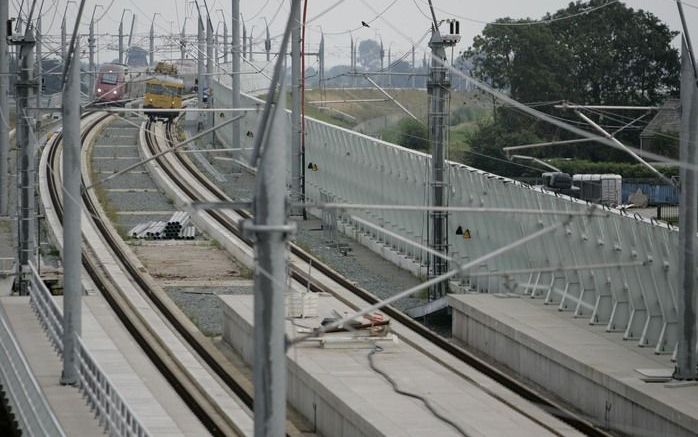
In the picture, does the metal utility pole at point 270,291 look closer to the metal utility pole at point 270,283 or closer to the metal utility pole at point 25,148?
the metal utility pole at point 270,283

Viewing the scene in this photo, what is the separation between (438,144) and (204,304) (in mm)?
6051

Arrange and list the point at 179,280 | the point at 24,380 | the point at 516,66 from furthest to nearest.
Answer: the point at 516,66 → the point at 179,280 → the point at 24,380

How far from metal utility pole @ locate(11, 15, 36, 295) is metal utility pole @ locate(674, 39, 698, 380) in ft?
34.8

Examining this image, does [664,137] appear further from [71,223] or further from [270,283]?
[270,283]

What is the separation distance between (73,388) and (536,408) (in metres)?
6.45

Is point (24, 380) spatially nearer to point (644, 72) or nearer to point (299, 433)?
point (299, 433)

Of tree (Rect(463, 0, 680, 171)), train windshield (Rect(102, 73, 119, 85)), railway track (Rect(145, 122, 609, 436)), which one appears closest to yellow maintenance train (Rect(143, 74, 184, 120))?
train windshield (Rect(102, 73, 119, 85))

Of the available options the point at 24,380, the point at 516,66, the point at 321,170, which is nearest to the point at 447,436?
the point at 24,380

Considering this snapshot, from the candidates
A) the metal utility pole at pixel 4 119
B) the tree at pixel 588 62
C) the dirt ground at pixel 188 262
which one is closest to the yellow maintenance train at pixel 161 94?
the tree at pixel 588 62

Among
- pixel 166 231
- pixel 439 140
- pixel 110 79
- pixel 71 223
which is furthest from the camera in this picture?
pixel 110 79

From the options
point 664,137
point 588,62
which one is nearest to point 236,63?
point 664,137

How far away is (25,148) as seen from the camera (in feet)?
86.2

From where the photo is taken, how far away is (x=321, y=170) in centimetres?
4600

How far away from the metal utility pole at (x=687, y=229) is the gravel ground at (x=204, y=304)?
Answer: 11.1 m
